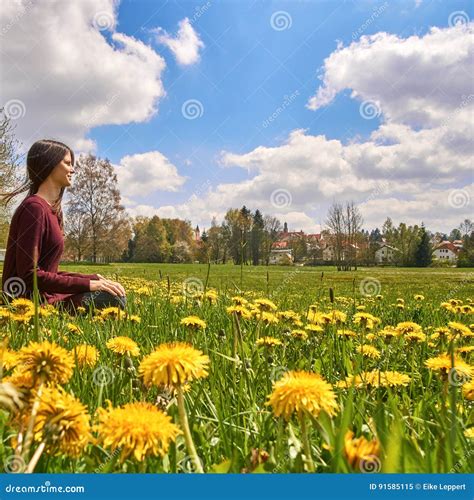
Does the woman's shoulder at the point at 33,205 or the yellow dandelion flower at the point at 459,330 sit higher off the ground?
the woman's shoulder at the point at 33,205

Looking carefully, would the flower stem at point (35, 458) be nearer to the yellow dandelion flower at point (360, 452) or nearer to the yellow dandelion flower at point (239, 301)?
the yellow dandelion flower at point (360, 452)

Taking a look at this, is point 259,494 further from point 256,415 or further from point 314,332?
point 314,332

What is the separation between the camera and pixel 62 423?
79 cm

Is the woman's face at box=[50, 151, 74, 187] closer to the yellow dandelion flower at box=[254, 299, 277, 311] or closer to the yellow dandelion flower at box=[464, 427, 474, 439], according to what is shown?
the yellow dandelion flower at box=[254, 299, 277, 311]

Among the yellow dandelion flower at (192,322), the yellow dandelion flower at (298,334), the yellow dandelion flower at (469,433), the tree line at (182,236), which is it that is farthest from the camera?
the tree line at (182,236)

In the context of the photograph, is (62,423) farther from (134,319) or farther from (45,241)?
(45,241)

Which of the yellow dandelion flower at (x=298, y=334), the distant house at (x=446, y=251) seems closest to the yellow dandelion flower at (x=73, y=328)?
the yellow dandelion flower at (x=298, y=334)

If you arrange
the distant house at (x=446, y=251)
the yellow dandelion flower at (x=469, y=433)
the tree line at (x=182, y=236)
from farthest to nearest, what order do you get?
1. the distant house at (x=446, y=251)
2. the tree line at (x=182, y=236)
3. the yellow dandelion flower at (x=469, y=433)

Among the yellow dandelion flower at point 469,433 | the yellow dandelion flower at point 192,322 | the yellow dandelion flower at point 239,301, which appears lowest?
the yellow dandelion flower at point 469,433

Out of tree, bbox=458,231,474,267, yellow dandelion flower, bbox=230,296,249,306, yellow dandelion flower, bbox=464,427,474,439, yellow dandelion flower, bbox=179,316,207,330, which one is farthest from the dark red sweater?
tree, bbox=458,231,474,267

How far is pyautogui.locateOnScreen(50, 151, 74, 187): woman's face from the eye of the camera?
3854mm

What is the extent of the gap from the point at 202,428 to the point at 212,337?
1.09 meters

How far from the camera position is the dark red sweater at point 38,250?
3.51 m

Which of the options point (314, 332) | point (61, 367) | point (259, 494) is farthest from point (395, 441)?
point (314, 332)
